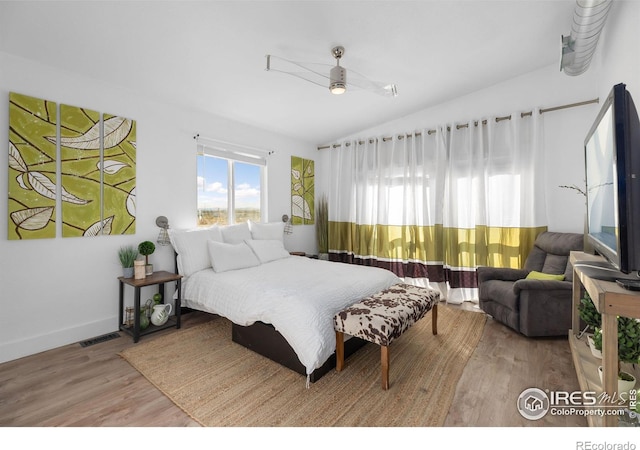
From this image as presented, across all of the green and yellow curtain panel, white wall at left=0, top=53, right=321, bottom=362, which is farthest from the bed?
the green and yellow curtain panel

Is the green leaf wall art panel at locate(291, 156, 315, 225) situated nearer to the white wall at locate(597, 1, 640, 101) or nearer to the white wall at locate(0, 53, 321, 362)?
the white wall at locate(0, 53, 321, 362)

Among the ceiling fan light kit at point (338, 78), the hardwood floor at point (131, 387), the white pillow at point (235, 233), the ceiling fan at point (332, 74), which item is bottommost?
the hardwood floor at point (131, 387)

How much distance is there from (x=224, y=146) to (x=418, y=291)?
9.91ft

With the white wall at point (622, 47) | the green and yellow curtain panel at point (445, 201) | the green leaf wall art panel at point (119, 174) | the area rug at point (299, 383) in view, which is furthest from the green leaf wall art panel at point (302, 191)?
the white wall at point (622, 47)

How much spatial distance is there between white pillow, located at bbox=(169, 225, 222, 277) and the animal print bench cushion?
5.85ft

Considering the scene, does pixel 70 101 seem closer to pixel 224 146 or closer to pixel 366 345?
pixel 224 146

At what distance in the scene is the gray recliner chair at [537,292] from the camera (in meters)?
2.67

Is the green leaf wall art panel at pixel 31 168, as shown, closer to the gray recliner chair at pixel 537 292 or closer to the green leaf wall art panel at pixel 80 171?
the green leaf wall art panel at pixel 80 171

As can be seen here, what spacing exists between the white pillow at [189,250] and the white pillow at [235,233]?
14.0 inches

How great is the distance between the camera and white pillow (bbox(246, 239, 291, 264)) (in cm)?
356

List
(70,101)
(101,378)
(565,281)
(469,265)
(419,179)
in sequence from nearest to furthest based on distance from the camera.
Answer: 1. (101,378)
2. (70,101)
3. (565,281)
4. (469,265)
5. (419,179)
